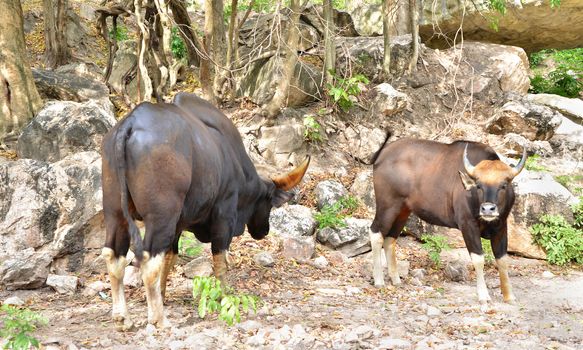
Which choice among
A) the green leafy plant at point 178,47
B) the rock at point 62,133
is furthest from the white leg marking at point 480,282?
the green leafy plant at point 178,47

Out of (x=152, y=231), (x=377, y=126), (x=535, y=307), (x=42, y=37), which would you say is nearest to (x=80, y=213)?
(x=152, y=231)

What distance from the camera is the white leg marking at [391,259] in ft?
27.0

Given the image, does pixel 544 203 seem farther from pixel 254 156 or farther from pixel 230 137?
pixel 230 137

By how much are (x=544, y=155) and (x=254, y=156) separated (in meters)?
5.21

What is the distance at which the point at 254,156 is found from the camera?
1045 centimetres

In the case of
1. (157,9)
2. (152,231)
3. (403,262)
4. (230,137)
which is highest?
(157,9)

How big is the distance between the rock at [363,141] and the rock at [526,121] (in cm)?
222

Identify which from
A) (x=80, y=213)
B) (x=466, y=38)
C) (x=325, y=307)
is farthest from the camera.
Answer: (x=466, y=38)

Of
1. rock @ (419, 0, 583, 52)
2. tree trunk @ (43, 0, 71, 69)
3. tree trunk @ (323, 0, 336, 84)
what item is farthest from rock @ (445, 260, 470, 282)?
tree trunk @ (43, 0, 71, 69)

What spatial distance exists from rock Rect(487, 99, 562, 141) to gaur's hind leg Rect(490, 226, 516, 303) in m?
5.18

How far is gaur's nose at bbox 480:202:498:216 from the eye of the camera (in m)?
6.74

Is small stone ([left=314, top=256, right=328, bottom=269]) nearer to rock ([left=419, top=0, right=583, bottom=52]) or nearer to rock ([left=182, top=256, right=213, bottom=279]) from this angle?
rock ([left=182, top=256, right=213, bottom=279])

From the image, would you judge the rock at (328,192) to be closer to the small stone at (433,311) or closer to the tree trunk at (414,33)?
the small stone at (433,311)

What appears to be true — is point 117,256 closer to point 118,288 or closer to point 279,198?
point 118,288
